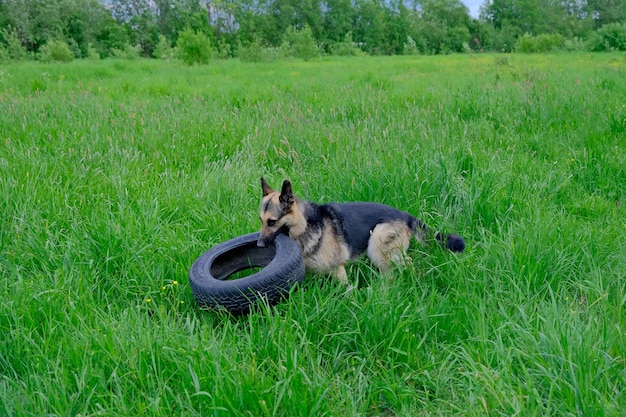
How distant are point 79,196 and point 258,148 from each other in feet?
7.67

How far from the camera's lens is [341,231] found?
12.0ft

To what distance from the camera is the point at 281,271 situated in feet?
9.71

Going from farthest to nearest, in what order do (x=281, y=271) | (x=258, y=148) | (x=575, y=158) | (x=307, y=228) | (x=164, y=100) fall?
(x=164, y=100) < (x=258, y=148) < (x=575, y=158) < (x=307, y=228) < (x=281, y=271)

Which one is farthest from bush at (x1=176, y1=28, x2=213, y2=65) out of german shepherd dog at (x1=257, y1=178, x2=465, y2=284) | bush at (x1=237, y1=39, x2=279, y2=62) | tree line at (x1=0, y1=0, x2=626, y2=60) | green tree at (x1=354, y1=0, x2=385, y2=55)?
green tree at (x1=354, y1=0, x2=385, y2=55)

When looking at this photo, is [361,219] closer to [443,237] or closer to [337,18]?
[443,237]

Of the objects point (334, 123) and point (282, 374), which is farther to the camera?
point (334, 123)

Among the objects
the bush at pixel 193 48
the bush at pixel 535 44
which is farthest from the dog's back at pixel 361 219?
the bush at pixel 535 44

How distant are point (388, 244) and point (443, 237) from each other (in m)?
0.47

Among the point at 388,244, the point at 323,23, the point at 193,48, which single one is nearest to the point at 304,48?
the point at 193,48

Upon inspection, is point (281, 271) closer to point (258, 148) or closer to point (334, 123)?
Result: point (258, 148)

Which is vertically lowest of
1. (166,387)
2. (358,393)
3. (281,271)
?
(358,393)

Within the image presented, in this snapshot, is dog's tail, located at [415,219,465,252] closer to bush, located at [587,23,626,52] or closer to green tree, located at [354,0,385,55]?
bush, located at [587,23,626,52]

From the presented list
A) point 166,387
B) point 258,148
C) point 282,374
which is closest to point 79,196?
point 258,148

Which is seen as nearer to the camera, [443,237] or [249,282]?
[249,282]
